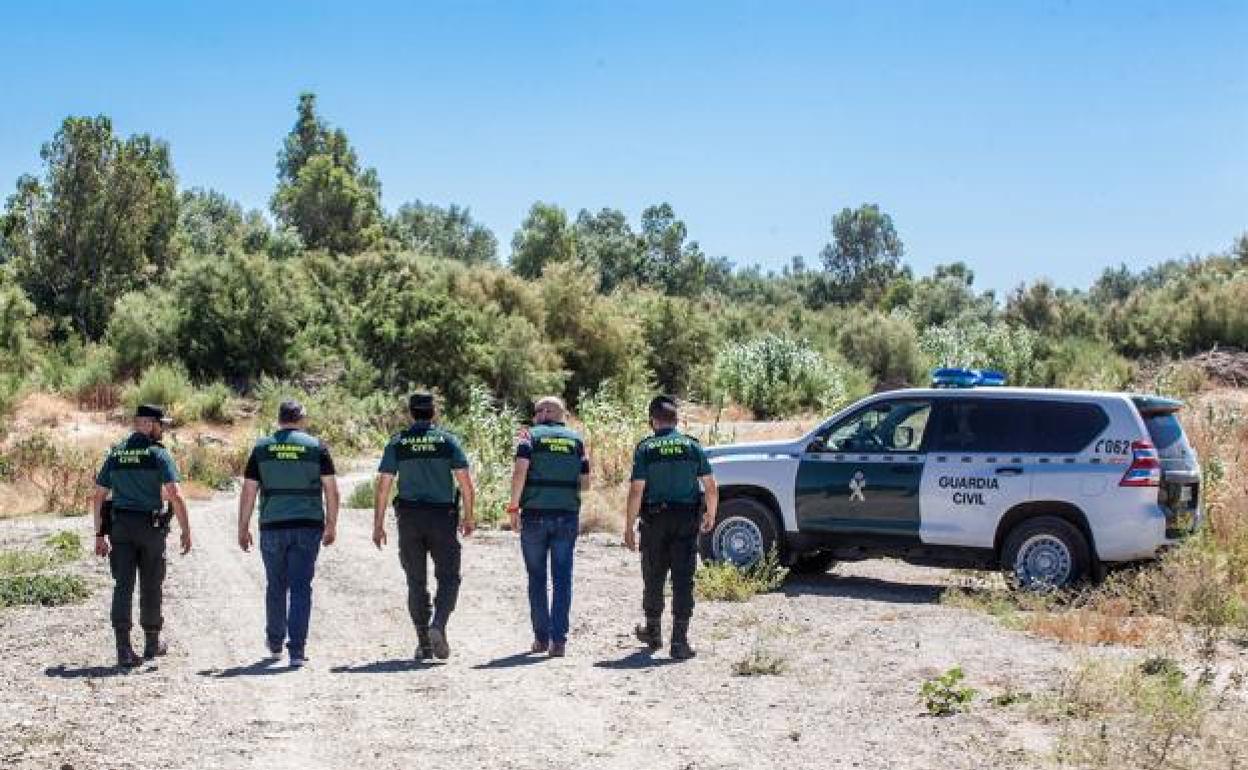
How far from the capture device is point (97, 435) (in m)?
32.8

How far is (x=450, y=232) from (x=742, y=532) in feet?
378

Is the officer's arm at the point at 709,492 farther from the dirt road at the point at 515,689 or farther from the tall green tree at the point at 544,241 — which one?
the tall green tree at the point at 544,241

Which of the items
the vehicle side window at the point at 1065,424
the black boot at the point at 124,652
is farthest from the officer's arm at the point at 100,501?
the vehicle side window at the point at 1065,424

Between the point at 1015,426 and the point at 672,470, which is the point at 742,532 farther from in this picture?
the point at 672,470

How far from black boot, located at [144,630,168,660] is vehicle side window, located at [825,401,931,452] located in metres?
6.37

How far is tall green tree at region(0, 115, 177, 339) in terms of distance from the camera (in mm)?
45531

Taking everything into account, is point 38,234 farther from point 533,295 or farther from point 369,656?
point 369,656

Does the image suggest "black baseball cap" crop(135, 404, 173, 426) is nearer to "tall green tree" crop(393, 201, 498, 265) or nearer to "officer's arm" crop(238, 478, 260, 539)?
"officer's arm" crop(238, 478, 260, 539)

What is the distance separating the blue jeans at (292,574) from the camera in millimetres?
10219

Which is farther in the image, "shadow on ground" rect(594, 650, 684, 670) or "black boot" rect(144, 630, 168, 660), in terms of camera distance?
"black boot" rect(144, 630, 168, 660)

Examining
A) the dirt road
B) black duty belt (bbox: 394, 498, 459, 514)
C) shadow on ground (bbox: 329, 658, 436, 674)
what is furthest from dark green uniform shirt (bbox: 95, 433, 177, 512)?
shadow on ground (bbox: 329, 658, 436, 674)

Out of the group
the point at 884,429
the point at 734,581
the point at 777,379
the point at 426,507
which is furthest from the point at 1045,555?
the point at 777,379

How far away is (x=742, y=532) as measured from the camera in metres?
14.1

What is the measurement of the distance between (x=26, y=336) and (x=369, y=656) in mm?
34353
